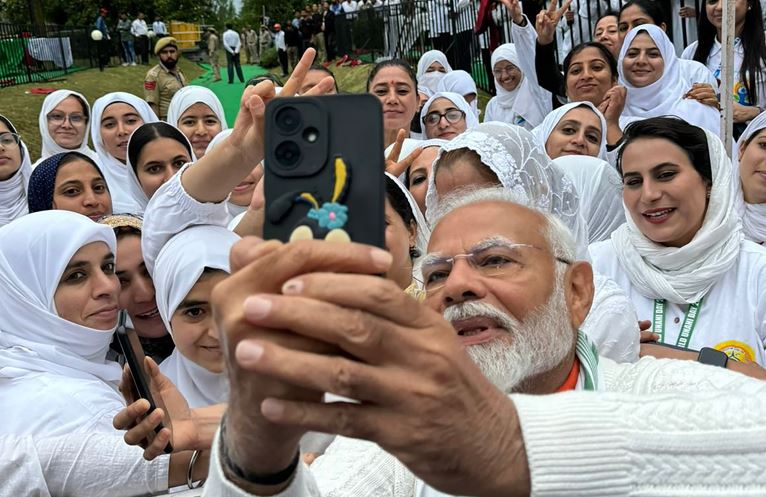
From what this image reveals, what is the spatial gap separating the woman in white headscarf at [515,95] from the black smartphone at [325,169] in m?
6.36

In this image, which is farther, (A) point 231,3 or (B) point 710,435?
(A) point 231,3

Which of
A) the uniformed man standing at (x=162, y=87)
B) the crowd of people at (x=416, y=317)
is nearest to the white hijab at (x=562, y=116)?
the crowd of people at (x=416, y=317)

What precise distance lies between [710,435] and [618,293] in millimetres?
1819

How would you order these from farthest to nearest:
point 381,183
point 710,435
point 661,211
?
point 661,211, point 710,435, point 381,183

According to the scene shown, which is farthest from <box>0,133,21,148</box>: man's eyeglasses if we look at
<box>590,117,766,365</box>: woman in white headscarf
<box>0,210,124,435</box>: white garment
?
<box>590,117,766,365</box>: woman in white headscarf

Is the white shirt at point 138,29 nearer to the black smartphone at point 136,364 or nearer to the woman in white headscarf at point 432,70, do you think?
the woman in white headscarf at point 432,70

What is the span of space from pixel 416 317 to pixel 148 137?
3985mm

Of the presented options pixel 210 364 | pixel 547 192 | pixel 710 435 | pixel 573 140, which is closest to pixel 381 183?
pixel 710 435

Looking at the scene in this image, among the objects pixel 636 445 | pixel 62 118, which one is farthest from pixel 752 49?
pixel 636 445

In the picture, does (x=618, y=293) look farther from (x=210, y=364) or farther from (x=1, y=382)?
(x=1, y=382)

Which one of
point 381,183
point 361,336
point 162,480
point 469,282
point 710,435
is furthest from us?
point 162,480

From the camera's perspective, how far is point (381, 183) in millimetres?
1025

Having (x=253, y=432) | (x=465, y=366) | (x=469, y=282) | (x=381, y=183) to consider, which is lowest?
(x=469, y=282)

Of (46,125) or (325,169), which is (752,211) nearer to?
(325,169)
